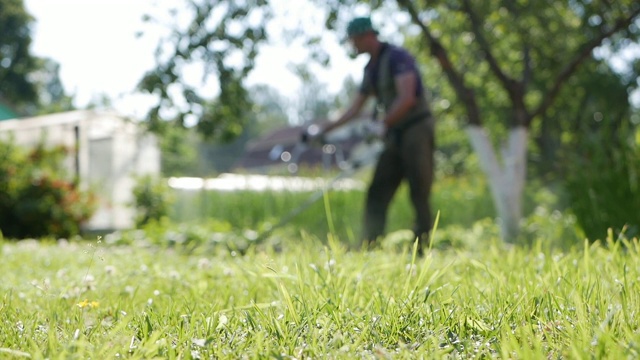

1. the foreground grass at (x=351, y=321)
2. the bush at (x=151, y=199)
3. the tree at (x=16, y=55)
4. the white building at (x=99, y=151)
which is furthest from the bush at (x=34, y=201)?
the tree at (x=16, y=55)

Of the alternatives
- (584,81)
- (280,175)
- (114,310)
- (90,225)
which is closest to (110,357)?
(114,310)

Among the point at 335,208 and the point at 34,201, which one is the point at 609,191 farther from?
the point at 34,201

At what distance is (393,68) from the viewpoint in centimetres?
490

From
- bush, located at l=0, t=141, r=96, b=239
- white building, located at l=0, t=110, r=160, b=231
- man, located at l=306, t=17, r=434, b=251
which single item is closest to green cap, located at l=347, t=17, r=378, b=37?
man, located at l=306, t=17, r=434, b=251

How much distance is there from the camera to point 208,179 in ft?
38.2

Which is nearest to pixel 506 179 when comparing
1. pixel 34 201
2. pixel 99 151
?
pixel 34 201

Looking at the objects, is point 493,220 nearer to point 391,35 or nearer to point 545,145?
point 391,35

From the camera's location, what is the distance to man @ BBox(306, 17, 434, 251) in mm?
4836

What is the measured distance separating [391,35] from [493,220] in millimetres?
3158

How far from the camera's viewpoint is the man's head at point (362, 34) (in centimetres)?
495

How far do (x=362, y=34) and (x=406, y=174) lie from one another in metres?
Result: 1.04

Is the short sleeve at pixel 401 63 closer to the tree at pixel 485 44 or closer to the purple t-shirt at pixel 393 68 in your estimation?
the purple t-shirt at pixel 393 68

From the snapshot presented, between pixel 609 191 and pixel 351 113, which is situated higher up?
pixel 351 113

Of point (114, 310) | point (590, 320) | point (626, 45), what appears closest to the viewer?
point (590, 320)
